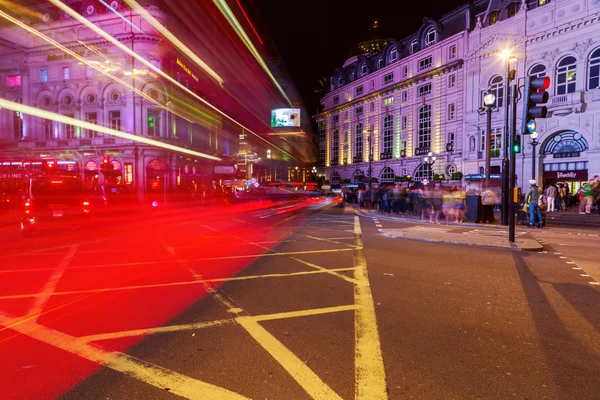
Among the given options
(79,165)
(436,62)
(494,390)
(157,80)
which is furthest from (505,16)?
(79,165)

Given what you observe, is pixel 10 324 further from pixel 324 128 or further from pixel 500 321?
pixel 324 128

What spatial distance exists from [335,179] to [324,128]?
11.6 meters

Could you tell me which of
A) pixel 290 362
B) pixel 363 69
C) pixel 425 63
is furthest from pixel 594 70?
pixel 290 362

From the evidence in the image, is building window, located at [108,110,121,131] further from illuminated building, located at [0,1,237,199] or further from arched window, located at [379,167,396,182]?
arched window, located at [379,167,396,182]

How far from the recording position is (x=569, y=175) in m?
32.7

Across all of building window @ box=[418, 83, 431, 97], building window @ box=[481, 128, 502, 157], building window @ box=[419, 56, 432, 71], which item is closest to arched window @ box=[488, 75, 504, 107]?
building window @ box=[481, 128, 502, 157]

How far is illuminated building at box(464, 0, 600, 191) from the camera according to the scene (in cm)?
3125

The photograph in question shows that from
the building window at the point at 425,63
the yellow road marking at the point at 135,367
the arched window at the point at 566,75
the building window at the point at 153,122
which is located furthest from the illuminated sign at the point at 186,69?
the yellow road marking at the point at 135,367

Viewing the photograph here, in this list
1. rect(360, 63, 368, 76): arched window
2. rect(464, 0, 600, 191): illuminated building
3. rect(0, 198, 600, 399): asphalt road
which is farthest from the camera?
rect(360, 63, 368, 76): arched window

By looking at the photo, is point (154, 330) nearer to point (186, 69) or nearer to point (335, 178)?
point (186, 69)

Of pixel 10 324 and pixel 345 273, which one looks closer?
pixel 10 324

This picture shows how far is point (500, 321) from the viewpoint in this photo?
173 inches

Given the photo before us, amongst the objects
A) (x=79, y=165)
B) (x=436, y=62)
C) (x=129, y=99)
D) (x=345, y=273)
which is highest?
(x=436, y=62)

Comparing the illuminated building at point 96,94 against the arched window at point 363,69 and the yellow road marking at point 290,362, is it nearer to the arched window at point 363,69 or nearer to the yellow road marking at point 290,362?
the arched window at point 363,69
